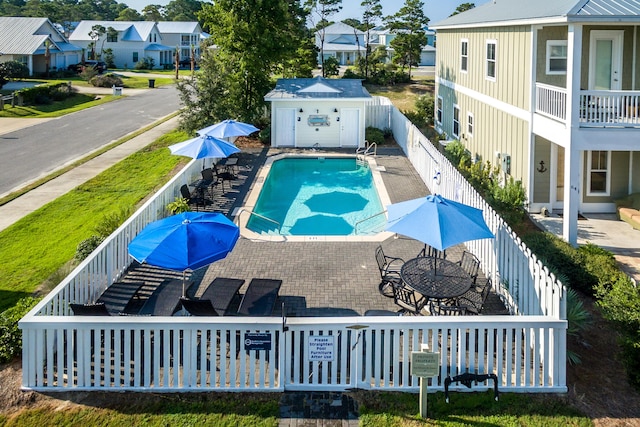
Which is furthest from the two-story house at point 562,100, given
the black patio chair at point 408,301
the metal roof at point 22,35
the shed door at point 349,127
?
the metal roof at point 22,35

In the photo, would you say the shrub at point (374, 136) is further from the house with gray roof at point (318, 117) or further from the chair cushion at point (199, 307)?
the chair cushion at point (199, 307)

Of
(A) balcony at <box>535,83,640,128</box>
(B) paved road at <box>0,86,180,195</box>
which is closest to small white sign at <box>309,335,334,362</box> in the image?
(A) balcony at <box>535,83,640,128</box>

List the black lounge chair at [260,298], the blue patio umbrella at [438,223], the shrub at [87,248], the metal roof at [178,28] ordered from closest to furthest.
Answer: the black lounge chair at [260,298], the blue patio umbrella at [438,223], the shrub at [87,248], the metal roof at [178,28]

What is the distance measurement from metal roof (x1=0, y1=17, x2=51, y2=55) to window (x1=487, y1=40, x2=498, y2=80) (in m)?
52.0

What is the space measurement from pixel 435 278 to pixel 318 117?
59.9 ft

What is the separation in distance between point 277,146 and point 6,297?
1773 cm

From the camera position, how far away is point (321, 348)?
24.6 feet

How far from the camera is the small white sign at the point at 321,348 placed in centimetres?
749

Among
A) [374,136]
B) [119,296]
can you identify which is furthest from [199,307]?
[374,136]

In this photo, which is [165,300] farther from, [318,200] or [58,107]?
[58,107]

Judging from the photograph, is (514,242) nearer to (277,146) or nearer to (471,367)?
(471,367)

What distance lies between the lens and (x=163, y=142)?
90.5ft

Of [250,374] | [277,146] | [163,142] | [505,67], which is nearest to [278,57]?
[277,146]

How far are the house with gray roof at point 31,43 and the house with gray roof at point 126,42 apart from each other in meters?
15.1
